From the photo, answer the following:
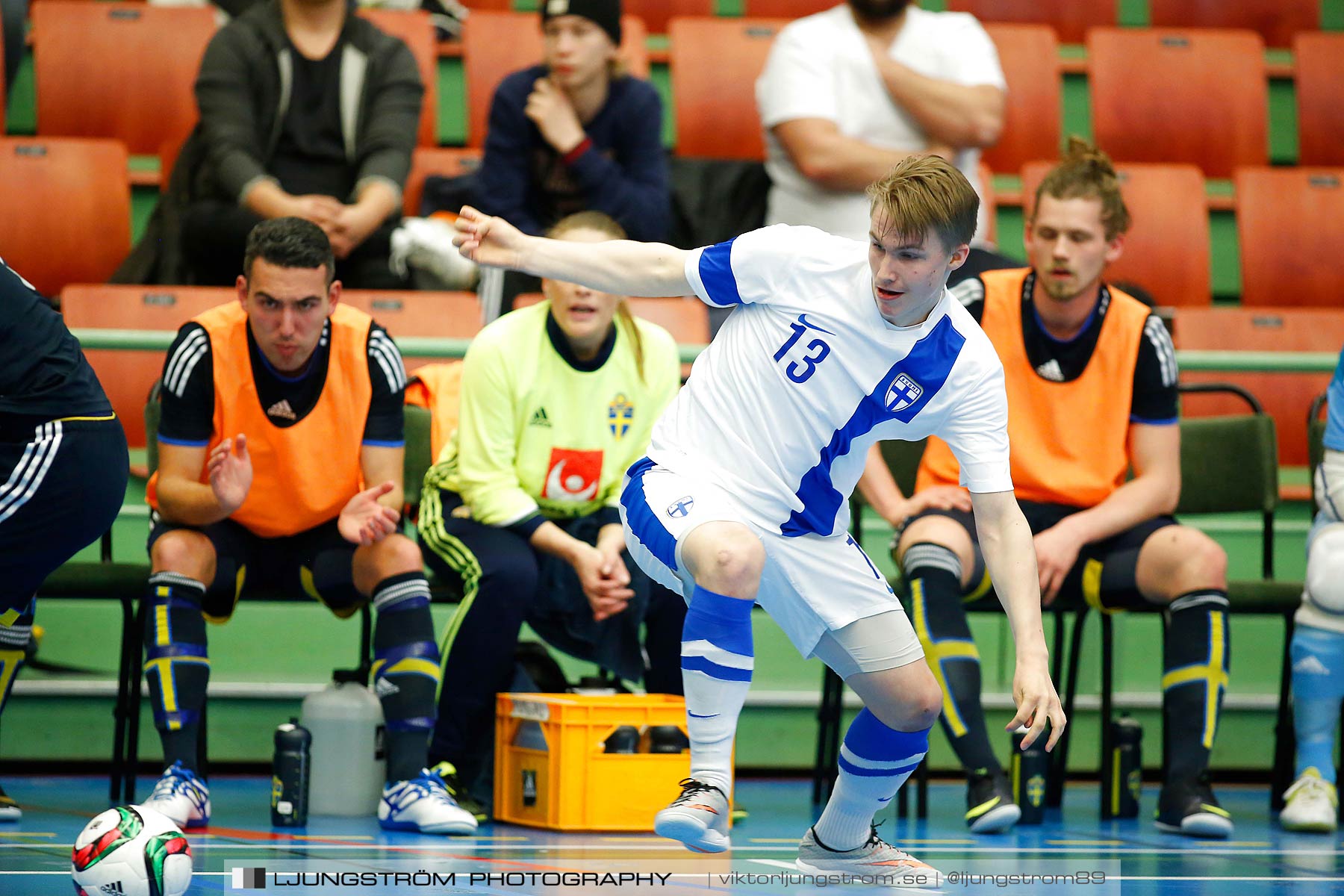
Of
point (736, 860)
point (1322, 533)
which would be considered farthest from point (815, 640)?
point (1322, 533)

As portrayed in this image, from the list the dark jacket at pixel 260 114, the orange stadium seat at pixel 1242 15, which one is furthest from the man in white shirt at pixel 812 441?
the orange stadium seat at pixel 1242 15

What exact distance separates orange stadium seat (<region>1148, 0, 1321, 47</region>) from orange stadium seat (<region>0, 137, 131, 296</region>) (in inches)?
207

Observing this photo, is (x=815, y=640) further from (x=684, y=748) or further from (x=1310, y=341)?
(x=1310, y=341)

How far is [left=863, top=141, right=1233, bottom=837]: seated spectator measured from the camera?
4.57 metres

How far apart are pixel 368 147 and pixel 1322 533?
3576 mm

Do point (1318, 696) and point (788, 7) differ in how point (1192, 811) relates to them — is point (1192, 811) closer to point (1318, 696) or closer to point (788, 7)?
point (1318, 696)

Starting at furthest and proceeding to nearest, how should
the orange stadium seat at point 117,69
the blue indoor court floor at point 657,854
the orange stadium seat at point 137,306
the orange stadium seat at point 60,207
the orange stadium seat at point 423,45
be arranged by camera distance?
the orange stadium seat at point 423,45 → the orange stadium seat at point 117,69 → the orange stadium seat at point 60,207 → the orange stadium seat at point 137,306 → the blue indoor court floor at point 657,854

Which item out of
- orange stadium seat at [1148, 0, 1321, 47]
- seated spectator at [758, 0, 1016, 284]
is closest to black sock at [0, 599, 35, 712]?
seated spectator at [758, 0, 1016, 284]

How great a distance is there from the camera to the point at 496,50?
24.0ft

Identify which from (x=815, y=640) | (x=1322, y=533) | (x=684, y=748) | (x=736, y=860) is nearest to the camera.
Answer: (x=815, y=640)

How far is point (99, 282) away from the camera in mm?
6473

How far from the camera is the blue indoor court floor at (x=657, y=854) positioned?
3529 millimetres

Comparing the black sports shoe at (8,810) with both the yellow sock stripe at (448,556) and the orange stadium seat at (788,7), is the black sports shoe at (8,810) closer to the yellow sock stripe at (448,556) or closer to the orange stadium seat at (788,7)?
the yellow sock stripe at (448,556)

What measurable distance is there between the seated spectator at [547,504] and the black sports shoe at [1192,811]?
1.41 m
